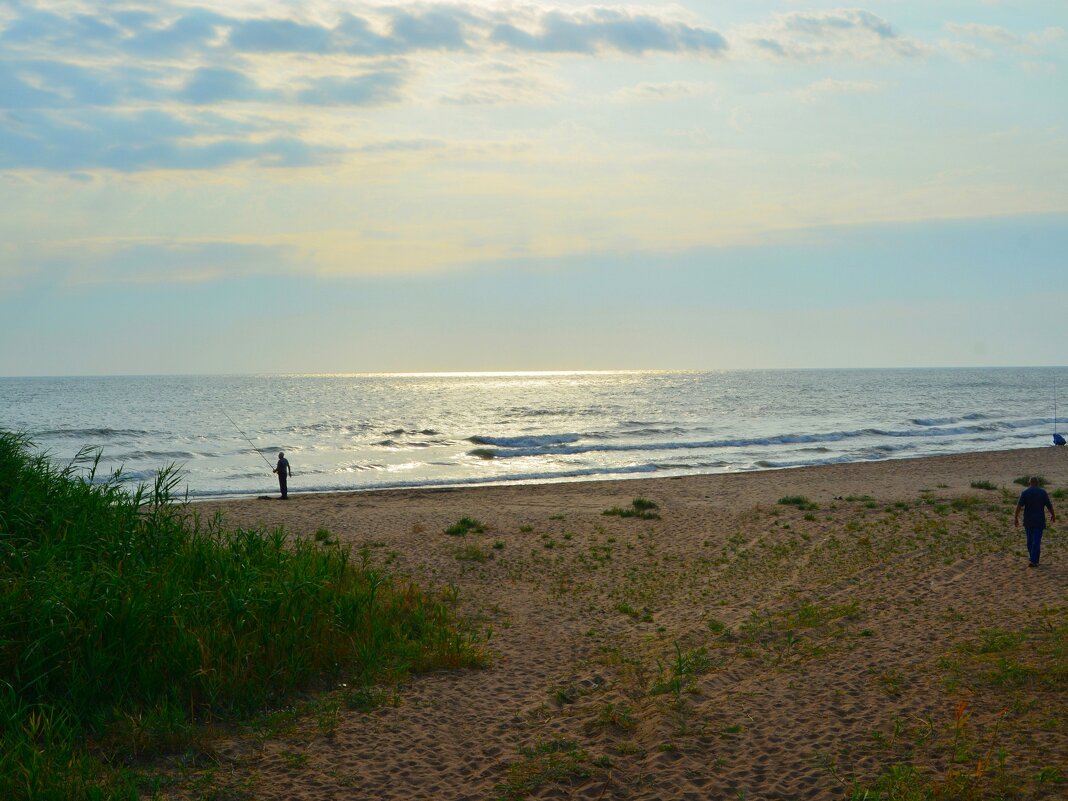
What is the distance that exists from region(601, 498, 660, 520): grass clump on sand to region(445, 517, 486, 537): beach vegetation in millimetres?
4087

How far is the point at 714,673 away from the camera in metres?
9.41

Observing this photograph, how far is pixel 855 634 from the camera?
10688 mm

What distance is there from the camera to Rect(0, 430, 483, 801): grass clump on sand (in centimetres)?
704

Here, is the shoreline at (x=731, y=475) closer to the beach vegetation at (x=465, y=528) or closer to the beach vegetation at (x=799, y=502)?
the beach vegetation at (x=799, y=502)

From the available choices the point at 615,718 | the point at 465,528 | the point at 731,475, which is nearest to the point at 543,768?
the point at 615,718

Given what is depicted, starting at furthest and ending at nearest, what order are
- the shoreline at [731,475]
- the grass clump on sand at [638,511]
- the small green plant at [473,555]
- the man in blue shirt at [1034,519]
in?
the shoreline at [731,475]
the grass clump on sand at [638,511]
the small green plant at [473,555]
the man in blue shirt at [1034,519]

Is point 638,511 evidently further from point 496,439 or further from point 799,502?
point 496,439

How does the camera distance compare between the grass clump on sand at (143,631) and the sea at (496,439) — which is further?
the sea at (496,439)

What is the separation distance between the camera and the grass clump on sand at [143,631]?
23.1ft

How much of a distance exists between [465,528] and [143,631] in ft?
38.6

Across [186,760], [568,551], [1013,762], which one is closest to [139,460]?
[568,551]

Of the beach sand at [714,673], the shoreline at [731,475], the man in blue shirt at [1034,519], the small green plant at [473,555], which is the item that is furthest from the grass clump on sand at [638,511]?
the man in blue shirt at [1034,519]

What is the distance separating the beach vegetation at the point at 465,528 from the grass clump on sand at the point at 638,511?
13.4 feet

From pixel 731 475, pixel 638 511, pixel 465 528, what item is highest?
pixel 465 528
